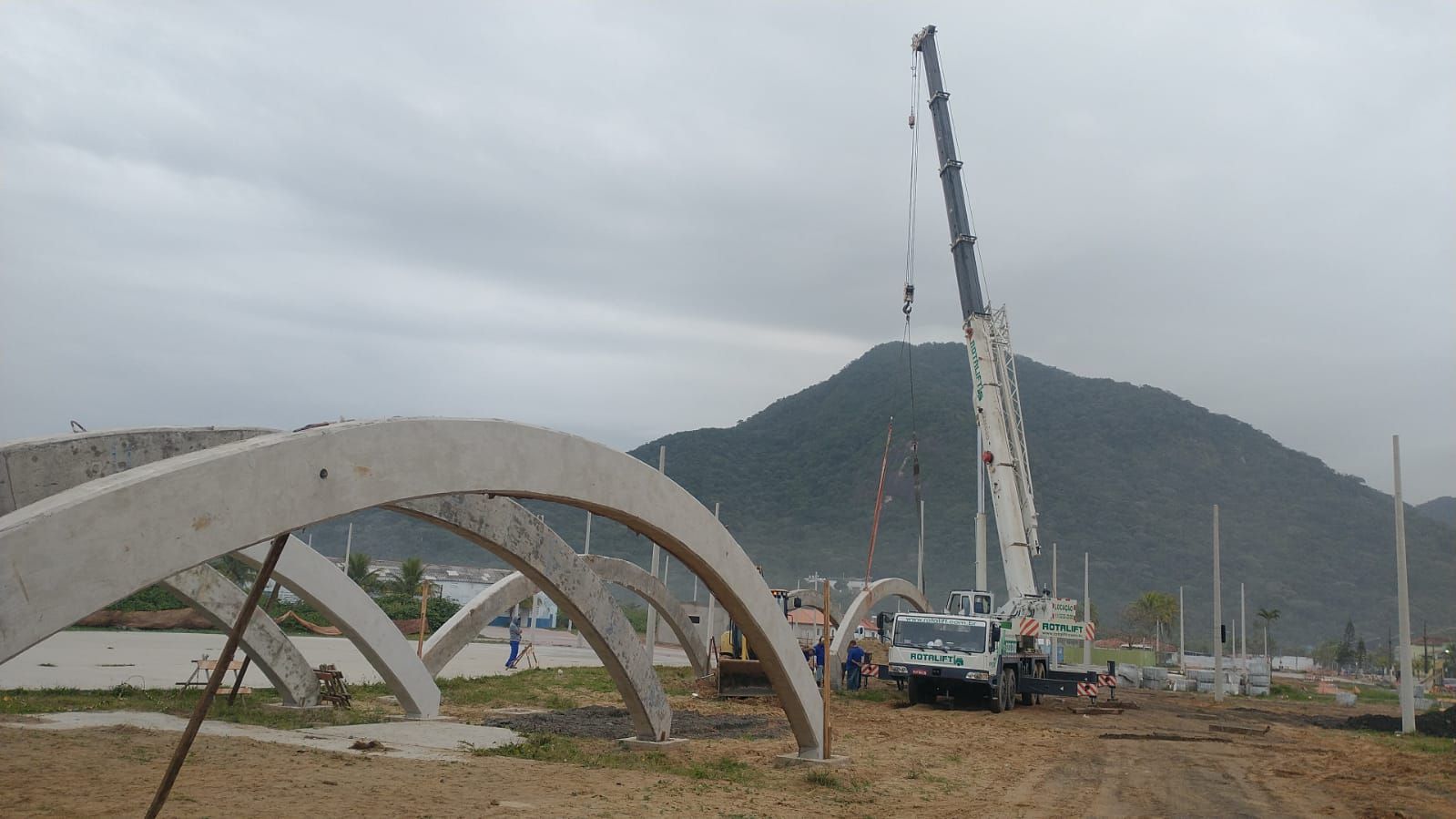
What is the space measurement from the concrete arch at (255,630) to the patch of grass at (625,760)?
14.0 feet

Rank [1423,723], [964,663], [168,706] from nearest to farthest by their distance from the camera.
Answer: [168,706]
[964,663]
[1423,723]

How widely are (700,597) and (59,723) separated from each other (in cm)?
11466

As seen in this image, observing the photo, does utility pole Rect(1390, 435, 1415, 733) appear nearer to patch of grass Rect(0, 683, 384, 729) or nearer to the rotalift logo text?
the rotalift logo text

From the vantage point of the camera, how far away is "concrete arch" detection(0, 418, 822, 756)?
5.41m

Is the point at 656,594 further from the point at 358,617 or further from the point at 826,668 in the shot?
the point at 826,668

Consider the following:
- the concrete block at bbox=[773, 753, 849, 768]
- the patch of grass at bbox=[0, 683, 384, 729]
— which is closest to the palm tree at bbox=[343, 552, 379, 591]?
the patch of grass at bbox=[0, 683, 384, 729]

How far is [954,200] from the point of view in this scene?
99.6 ft

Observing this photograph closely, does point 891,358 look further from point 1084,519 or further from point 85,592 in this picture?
point 85,592

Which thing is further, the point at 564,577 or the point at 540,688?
the point at 540,688

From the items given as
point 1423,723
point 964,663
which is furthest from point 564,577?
point 1423,723

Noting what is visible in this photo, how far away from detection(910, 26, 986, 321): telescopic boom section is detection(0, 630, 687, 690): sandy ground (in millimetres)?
17090

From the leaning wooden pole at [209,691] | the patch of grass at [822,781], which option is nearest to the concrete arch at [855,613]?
the patch of grass at [822,781]

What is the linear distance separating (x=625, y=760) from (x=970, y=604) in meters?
17.4

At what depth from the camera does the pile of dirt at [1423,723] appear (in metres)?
25.4
